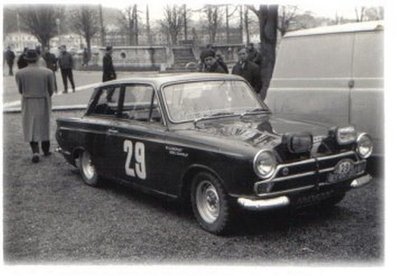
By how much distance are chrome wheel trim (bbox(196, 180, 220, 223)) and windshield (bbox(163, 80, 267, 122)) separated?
2.35ft

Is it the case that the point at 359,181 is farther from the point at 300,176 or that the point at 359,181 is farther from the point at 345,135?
the point at 300,176

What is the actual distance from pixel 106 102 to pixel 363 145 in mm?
2952

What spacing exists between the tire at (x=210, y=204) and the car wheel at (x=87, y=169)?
2068 millimetres

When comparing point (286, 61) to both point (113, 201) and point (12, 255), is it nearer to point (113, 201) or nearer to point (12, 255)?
point (113, 201)

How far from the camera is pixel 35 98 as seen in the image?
8.09 metres

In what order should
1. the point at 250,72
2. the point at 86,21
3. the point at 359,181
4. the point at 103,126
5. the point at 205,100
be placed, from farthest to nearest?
the point at 86,21, the point at 250,72, the point at 103,126, the point at 205,100, the point at 359,181

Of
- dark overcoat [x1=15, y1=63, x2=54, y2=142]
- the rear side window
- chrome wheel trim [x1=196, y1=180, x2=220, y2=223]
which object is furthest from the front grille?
dark overcoat [x1=15, y1=63, x2=54, y2=142]

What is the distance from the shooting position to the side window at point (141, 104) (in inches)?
214

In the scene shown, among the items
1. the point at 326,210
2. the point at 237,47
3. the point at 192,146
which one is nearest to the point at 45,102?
the point at 192,146

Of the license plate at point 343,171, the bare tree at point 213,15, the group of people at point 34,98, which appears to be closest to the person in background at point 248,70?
the group of people at point 34,98

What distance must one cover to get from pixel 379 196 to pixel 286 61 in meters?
2.20

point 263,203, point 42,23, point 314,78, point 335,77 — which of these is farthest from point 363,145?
point 42,23

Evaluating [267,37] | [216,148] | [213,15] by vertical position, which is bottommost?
[216,148]
